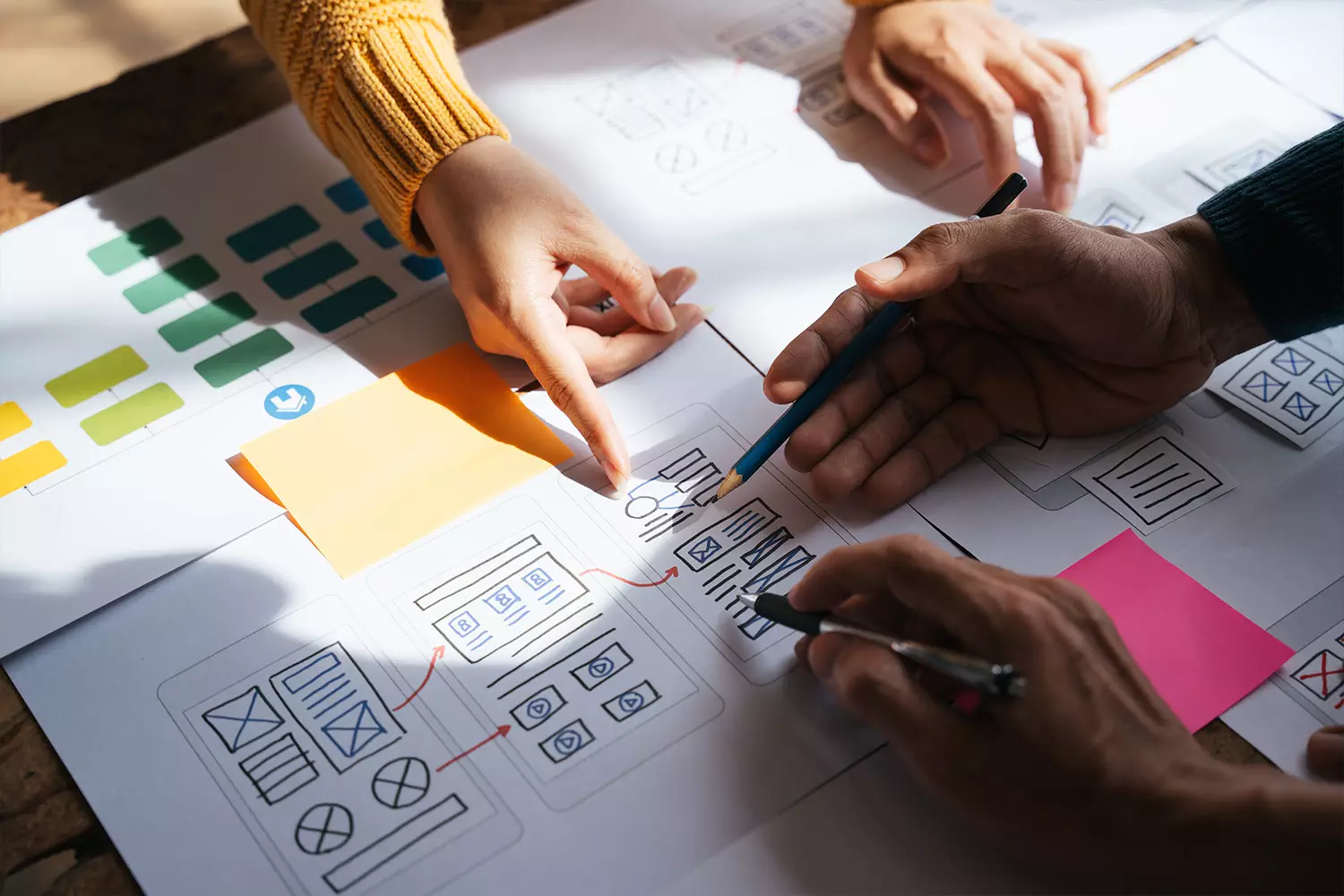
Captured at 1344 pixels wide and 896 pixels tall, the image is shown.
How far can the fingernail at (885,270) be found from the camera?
775 mm

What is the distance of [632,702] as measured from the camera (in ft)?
2.31

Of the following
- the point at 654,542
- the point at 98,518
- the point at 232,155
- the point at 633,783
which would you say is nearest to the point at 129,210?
the point at 232,155

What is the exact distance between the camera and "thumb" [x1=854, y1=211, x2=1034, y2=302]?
773 millimetres

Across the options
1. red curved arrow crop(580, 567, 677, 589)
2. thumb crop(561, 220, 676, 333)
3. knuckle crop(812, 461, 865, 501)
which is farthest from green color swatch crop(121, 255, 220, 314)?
knuckle crop(812, 461, 865, 501)

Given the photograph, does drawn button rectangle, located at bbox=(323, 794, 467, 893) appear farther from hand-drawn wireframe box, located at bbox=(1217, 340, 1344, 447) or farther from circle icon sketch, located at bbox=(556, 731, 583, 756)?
hand-drawn wireframe box, located at bbox=(1217, 340, 1344, 447)

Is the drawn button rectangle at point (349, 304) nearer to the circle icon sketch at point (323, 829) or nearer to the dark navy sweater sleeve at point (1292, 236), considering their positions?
the circle icon sketch at point (323, 829)

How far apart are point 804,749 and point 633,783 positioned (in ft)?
0.37

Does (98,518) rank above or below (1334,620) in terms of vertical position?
above

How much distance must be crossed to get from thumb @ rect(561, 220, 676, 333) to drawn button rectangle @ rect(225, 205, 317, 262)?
0.31 meters

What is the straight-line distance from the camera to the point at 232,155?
3.51 feet

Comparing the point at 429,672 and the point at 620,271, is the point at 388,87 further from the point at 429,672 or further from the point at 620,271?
the point at 429,672

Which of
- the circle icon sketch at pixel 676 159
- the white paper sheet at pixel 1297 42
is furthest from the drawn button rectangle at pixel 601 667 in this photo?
the white paper sheet at pixel 1297 42

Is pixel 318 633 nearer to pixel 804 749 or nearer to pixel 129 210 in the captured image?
pixel 804 749

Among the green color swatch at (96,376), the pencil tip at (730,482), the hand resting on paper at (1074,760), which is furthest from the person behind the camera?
the green color swatch at (96,376)
